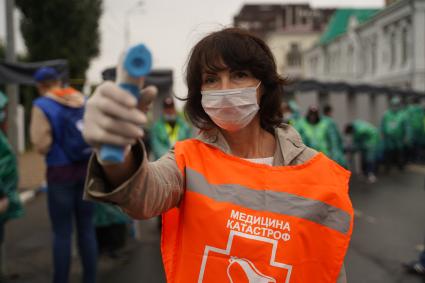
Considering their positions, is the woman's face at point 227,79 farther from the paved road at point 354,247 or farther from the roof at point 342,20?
the roof at point 342,20

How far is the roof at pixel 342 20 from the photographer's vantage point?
115 feet

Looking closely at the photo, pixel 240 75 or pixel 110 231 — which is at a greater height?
pixel 240 75

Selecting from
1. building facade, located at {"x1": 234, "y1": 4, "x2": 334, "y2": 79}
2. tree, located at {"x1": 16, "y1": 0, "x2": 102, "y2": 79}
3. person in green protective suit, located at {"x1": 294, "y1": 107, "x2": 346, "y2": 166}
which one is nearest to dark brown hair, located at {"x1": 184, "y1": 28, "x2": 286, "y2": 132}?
person in green protective suit, located at {"x1": 294, "y1": 107, "x2": 346, "y2": 166}

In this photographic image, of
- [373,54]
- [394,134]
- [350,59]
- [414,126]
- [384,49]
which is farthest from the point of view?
[350,59]

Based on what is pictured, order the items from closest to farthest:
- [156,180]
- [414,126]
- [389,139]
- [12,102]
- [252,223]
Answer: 1. [156,180]
2. [252,223]
3. [12,102]
4. [389,139]
5. [414,126]

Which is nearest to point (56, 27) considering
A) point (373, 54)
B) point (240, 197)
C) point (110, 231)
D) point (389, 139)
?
point (389, 139)

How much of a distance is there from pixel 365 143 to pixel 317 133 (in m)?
4.93

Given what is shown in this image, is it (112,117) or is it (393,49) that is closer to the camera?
(112,117)

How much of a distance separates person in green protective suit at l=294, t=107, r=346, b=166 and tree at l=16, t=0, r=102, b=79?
50.2 feet

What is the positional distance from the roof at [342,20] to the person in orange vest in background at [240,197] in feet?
114

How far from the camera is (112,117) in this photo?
3.05 ft

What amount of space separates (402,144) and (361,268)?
9.91 m

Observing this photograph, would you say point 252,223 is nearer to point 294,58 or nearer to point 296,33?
point 294,58

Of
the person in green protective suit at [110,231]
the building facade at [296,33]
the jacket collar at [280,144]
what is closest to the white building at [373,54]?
the person in green protective suit at [110,231]
